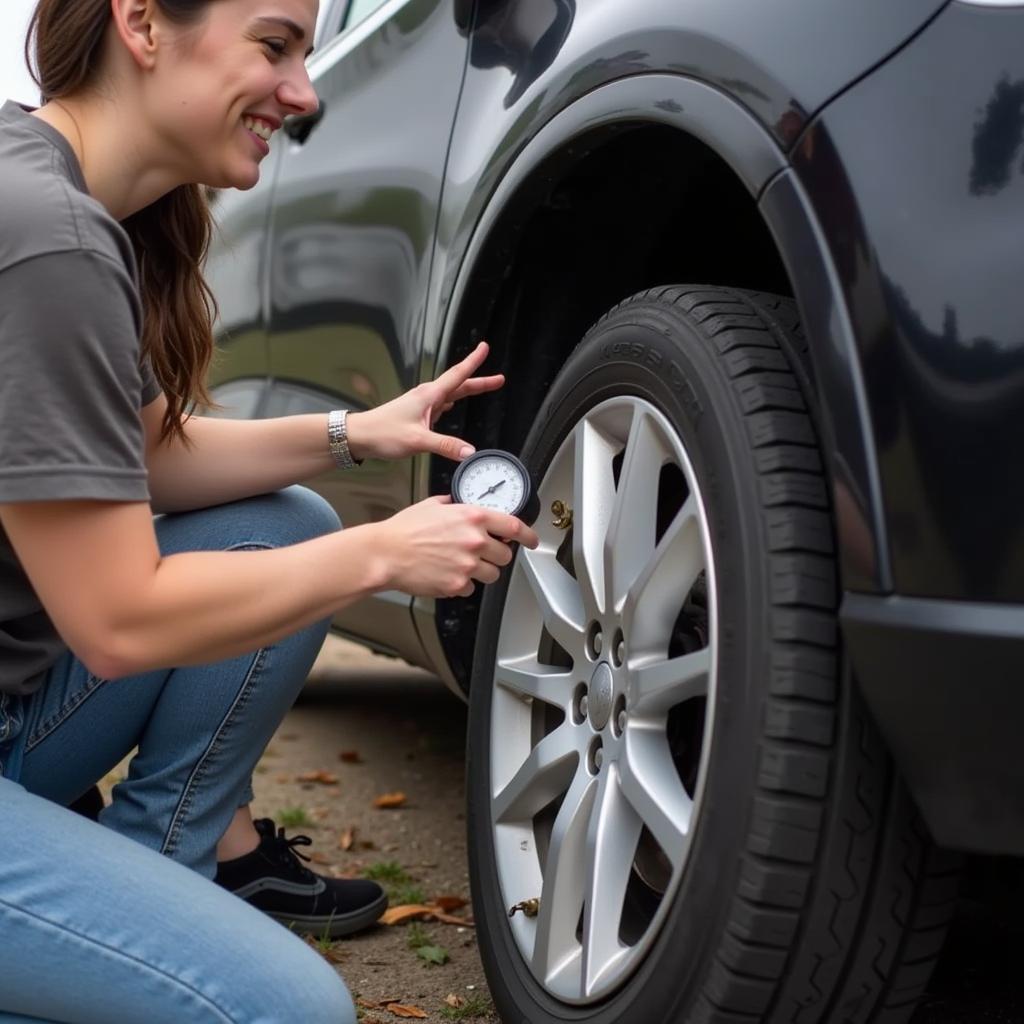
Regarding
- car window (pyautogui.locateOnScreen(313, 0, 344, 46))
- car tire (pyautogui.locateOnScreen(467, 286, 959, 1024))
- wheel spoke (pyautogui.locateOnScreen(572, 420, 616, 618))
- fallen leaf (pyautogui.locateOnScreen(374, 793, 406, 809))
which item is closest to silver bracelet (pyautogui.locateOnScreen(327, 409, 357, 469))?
car tire (pyautogui.locateOnScreen(467, 286, 959, 1024))

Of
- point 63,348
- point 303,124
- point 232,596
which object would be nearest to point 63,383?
point 63,348

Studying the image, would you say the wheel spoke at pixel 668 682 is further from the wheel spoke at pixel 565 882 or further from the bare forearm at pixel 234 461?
the bare forearm at pixel 234 461

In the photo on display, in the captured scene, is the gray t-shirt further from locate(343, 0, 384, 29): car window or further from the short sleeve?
locate(343, 0, 384, 29): car window

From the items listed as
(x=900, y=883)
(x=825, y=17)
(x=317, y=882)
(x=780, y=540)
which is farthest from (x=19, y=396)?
(x=317, y=882)

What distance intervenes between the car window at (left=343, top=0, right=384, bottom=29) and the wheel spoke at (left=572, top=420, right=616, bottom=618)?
1262mm

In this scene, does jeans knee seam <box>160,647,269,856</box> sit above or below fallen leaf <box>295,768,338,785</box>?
above

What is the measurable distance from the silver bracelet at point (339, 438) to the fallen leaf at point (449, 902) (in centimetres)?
81

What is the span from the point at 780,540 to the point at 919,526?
0.54 ft

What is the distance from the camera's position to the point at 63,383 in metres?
1.37

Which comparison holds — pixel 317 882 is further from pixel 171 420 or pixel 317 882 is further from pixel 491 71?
pixel 491 71

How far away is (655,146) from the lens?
184 cm

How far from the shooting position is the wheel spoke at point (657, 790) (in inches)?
58.6

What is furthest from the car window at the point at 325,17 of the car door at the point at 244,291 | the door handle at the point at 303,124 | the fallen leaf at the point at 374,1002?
the fallen leaf at the point at 374,1002

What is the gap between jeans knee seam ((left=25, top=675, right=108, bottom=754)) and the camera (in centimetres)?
180
